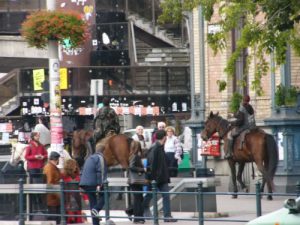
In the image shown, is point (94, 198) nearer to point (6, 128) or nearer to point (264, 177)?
point (264, 177)

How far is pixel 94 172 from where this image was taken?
25047 mm

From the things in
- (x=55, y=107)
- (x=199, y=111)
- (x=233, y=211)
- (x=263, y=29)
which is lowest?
(x=233, y=211)

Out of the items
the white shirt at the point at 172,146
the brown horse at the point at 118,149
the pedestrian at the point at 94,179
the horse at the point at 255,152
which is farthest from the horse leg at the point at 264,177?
the pedestrian at the point at 94,179

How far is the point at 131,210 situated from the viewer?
26.3 metres

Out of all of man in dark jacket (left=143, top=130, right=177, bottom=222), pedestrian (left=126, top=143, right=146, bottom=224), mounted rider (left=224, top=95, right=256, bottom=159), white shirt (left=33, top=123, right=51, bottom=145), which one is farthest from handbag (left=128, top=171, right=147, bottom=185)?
white shirt (left=33, top=123, right=51, bottom=145)

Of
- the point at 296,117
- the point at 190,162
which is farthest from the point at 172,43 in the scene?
the point at 296,117

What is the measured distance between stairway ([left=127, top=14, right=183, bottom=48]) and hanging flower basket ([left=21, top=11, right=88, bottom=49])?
3106 centimetres

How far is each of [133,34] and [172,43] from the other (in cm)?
393

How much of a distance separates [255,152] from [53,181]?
6.74 m

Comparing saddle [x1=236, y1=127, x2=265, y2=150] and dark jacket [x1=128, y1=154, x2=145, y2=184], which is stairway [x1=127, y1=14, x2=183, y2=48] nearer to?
saddle [x1=236, y1=127, x2=265, y2=150]

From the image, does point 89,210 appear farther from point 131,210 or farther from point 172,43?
point 172,43

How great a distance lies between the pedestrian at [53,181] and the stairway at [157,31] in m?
34.3

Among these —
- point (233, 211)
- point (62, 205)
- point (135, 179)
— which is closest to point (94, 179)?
point (62, 205)

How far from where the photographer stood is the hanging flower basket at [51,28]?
29.6 m
